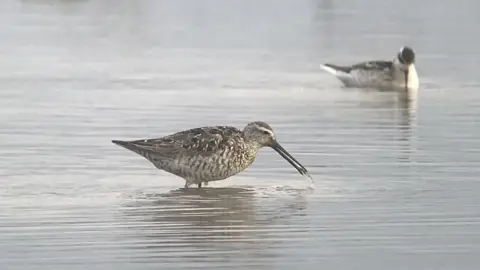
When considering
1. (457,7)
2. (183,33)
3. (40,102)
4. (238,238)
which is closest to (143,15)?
(183,33)

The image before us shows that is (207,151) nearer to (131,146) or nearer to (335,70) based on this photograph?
(131,146)

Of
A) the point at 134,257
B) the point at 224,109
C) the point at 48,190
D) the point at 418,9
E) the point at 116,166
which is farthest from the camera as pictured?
the point at 418,9

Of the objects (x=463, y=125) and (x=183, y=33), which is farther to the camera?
(x=183, y=33)

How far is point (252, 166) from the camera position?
13391mm

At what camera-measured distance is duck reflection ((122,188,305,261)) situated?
955cm

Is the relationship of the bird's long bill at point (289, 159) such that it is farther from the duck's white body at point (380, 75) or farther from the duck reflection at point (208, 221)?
the duck's white body at point (380, 75)

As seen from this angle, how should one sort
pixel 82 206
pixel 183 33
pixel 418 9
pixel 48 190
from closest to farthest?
1. pixel 82 206
2. pixel 48 190
3. pixel 183 33
4. pixel 418 9

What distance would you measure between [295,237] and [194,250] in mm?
851

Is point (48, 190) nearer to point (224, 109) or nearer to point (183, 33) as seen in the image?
point (224, 109)

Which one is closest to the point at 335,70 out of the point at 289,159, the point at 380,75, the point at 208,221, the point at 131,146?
the point at 380,75

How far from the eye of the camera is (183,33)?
28.9 metres

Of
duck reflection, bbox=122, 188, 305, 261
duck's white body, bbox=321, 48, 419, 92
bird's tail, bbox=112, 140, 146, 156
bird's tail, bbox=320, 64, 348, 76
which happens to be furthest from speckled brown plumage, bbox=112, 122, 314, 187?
bird's tail, bbox=320, 64, 348, 76

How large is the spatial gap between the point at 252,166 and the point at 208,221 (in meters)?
2.75

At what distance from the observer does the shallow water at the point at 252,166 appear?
957 cm
